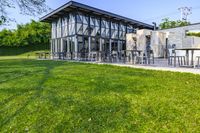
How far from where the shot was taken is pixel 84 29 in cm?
1995

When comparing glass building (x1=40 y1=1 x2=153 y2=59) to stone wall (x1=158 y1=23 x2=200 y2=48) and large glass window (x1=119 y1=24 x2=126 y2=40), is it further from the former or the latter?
stone wall (x1=158 y1=23 x2=200 y2=48)

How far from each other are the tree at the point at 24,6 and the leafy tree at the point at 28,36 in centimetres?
3001

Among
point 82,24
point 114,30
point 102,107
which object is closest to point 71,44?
point 82,24

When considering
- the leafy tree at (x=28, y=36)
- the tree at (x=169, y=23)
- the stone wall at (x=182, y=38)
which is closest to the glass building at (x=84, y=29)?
the stone wall at (x=182, y=38)

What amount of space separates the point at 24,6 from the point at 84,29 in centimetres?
1082

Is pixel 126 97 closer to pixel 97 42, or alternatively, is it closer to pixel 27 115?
pixel 27 115

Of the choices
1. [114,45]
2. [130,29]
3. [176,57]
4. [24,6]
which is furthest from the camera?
[130,29]

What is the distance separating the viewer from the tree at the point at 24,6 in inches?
364

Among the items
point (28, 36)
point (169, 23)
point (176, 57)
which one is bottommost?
point (176, 57)

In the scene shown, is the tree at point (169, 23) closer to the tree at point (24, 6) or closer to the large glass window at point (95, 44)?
the large glass window at point (95, 44)

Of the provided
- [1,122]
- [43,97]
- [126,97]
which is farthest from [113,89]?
[1,122]

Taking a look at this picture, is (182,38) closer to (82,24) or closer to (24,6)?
(82,24)

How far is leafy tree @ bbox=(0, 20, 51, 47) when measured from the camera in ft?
128

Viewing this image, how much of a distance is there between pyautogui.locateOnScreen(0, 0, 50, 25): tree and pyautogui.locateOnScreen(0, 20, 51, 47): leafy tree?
3001 cm
